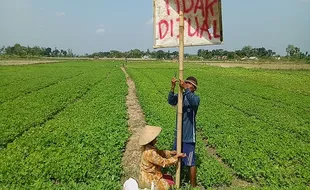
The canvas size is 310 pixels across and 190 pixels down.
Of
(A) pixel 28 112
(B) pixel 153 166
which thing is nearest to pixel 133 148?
(B) pixel 153 166

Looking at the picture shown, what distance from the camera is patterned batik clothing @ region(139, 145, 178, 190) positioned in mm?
4762

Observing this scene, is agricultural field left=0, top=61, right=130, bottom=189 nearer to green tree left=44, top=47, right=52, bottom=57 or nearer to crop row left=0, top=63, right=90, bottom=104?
crop row left=0, top=63, right=90, bottom=104

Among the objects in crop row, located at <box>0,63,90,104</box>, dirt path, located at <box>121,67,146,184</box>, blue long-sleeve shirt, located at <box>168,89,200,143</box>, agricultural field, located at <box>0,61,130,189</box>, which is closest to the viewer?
blue long-sleeve shirt, located at <box>168,89,200,143</box>

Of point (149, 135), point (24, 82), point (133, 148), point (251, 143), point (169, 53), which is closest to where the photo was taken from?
point (149, 135)

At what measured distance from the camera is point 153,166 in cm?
485

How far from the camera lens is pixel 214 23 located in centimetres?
459

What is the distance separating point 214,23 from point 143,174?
8.52 feet

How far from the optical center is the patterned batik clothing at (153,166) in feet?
15.6

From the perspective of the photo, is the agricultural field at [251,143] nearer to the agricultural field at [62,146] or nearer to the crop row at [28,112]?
the agricultural field at [62,146]

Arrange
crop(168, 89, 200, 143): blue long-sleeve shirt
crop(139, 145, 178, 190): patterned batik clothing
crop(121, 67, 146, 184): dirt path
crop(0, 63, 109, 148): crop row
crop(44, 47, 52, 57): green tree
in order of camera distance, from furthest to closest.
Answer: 1. crop(44, 47, 52, 57): green tree
2. crop(0, 63, 109, 148): crop row
3. crop(121, 67, 146, 184): dirt path
4. crop(168, 89, 200, 143): blue long-sleeve shirt
5. crop(139, 145, 178, 190): patterned batik clothing

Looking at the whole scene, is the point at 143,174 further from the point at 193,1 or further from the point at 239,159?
the point at 239,159

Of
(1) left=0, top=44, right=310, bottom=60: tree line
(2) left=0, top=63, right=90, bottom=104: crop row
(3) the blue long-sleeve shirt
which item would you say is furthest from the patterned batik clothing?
(1) left=0, top=44, right=310, bottom=60: tree line

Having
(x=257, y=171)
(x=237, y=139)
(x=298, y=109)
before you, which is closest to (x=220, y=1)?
(x=257, y=171)

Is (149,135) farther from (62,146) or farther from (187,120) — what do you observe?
(62,146)
